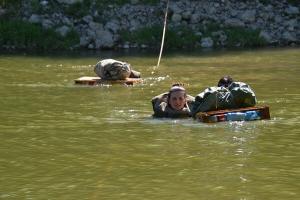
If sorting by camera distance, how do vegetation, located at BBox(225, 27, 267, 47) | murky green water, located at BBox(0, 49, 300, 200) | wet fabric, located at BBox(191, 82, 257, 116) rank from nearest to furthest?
murky green water, located at BBox(0, 49, 300, 200) < wet fabric, located at BBox(191, 82, 257, 116) < vegetation, located at BBox(225, 27, 267, 47)

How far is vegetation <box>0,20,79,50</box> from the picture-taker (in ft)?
135

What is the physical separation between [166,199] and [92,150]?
3.80m

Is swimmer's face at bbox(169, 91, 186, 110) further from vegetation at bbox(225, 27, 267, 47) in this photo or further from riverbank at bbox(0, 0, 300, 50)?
vegetation at bbox(225, 27, 267, 47)

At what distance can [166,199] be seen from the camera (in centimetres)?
1008

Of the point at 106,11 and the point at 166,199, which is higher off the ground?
the point at 106,11

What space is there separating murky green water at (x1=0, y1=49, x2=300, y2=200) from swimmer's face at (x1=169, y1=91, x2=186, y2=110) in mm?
498

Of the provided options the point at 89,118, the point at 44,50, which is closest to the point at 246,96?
the point at 89,118

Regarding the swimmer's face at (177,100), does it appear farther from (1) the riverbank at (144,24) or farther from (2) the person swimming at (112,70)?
(1) the riverbank at (144,24)

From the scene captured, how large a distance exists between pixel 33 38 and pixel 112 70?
57.3 feet

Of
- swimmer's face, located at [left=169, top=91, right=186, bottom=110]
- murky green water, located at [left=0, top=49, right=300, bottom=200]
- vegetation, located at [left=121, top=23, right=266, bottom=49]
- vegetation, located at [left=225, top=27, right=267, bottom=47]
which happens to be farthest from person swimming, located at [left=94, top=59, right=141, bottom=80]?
vegetation, located at [left=225, top=27, right=267, bottom=47]

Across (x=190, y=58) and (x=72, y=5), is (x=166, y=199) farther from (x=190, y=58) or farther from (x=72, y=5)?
(x=72, y=5)

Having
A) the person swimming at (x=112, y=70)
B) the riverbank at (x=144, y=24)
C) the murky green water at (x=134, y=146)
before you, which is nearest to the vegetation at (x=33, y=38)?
the riverbank at (x=144, y=24)

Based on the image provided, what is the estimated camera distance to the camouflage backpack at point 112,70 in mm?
24781

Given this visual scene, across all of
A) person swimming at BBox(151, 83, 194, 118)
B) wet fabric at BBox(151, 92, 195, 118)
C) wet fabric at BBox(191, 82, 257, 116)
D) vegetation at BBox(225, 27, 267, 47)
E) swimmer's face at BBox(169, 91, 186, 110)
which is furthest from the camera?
vegetation at BBox(225, 27, 267, 47)
